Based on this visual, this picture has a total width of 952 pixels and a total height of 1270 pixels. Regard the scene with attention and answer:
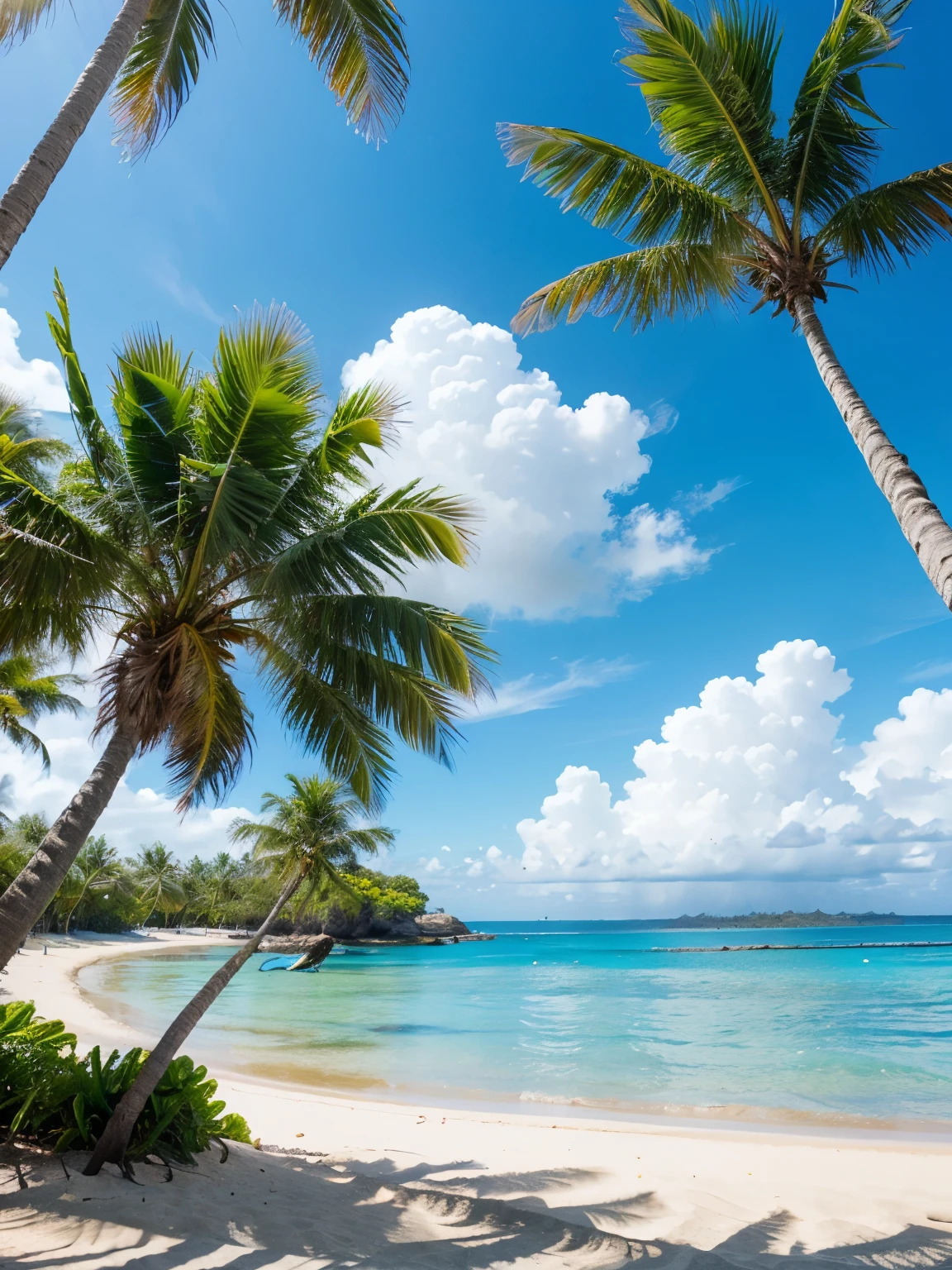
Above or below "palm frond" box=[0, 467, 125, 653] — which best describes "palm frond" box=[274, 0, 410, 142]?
above

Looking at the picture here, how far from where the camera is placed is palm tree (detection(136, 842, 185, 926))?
63875 millimetres

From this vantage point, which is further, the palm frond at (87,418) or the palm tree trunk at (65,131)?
the palm frond at (87,418)

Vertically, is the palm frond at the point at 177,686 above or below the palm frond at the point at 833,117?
below

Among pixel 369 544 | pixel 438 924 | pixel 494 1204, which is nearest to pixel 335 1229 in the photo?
pixel 494 1204

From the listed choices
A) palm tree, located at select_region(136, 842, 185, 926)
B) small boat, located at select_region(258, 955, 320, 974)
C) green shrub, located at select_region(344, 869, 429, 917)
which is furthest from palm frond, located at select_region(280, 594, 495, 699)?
palm tree, located at select_region(136, 842, 185, 926)

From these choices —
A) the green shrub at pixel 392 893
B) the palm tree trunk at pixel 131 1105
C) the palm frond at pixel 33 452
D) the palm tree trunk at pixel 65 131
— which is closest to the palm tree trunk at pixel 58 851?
the palm tree trunk at pixel 131 1105

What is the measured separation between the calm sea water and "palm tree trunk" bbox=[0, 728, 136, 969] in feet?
31.5

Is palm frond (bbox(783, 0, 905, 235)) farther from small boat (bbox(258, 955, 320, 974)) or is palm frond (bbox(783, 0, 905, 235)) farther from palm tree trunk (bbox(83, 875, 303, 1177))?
small boat (bbox(258, 955, 320, 974))

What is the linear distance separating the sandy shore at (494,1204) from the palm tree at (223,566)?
2.04 meters

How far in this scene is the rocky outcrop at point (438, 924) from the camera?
250 ft

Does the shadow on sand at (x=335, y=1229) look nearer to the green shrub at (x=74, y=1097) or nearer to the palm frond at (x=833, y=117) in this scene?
the green shrub at (x=74, y=1097)

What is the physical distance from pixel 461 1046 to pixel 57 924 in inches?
2155

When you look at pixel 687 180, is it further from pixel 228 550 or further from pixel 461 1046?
pixel 461 1046

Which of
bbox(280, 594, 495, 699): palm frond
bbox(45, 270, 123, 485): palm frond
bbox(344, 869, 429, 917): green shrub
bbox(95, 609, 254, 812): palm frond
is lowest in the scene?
bbox(95, 609, 254, 812): palm frond
